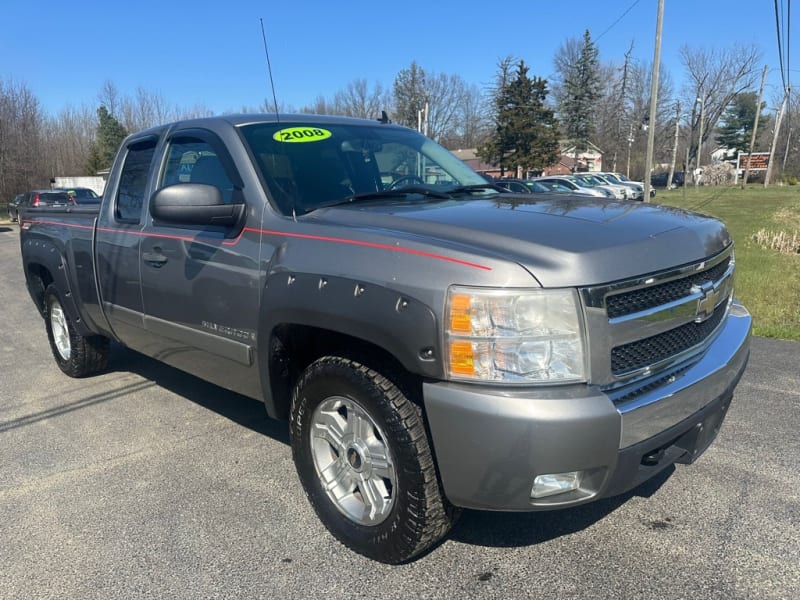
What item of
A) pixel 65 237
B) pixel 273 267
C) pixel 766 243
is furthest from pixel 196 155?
pixel 766 243

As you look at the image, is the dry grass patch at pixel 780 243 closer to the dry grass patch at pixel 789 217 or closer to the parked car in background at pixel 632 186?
the dry grass patch at pixel 789 217

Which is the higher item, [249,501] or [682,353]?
[682,353]

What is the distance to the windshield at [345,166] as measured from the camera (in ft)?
10.6

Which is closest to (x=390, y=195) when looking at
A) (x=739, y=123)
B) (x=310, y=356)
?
(x=310, y=356)

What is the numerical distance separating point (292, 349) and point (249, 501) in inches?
35.0

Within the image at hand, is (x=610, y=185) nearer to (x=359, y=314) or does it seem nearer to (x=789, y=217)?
(x=789, y=217)

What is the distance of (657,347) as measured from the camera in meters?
2.50

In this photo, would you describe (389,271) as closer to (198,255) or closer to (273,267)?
(273,267)

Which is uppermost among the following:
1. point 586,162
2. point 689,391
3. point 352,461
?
point 689,391

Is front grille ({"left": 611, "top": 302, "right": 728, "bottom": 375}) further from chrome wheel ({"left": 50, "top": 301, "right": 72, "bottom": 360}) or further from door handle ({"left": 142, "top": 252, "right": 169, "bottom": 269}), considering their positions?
chrome wheel ({"left": 50, "top": 301, "right": 72, "bottom": 360})

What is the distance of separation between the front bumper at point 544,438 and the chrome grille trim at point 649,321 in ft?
0.32

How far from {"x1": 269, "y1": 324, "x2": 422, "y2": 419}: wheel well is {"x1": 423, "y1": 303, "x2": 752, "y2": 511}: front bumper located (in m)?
0.22

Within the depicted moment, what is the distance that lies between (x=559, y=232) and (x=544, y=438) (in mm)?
799

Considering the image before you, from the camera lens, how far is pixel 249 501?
3.30 metres
